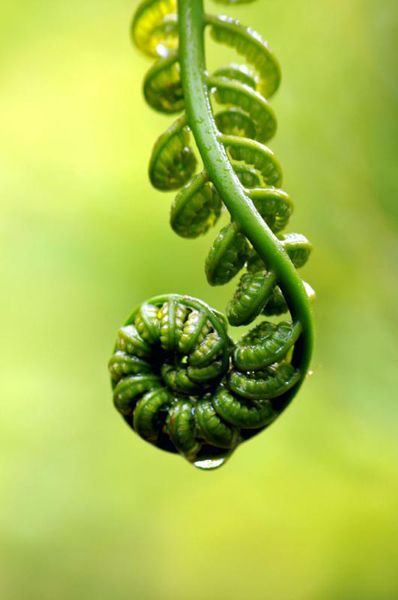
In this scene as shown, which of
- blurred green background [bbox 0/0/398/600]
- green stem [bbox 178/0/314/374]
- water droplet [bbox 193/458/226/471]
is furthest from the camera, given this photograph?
blurred green background [bbox 0/0/398/600]

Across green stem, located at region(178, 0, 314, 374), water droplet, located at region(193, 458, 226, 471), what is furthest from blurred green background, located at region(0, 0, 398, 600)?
green stem, located at region(178, 0, 314, 374)

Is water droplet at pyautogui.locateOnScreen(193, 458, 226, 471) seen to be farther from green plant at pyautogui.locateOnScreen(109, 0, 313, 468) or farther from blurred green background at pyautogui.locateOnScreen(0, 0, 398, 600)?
blurred green background at pyautogui.locateOnScreen(0, 0, 398, 600)

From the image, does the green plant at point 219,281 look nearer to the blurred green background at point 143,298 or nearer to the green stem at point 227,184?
the green stem at point 227,184

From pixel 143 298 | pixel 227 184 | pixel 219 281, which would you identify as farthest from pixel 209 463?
pixel 143 298

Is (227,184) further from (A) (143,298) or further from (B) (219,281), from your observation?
(A) (143,298)

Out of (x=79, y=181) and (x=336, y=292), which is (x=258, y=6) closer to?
(x=79, y=181)

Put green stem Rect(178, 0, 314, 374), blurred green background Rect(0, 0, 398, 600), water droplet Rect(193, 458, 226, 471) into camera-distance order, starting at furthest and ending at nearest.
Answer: blurred green background Rect(0, 0, 398, 600) → water droplet Rect(193, 458, 226, 471) → green stem Rect(178, 0, 314, 374)

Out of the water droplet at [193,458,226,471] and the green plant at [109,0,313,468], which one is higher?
the green plant at [109,0,313,468]

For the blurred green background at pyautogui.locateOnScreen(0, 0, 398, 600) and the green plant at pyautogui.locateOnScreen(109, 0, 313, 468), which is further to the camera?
the blurred green background at pyautogui.locateOnScreen(0, 0, 398, 600)
